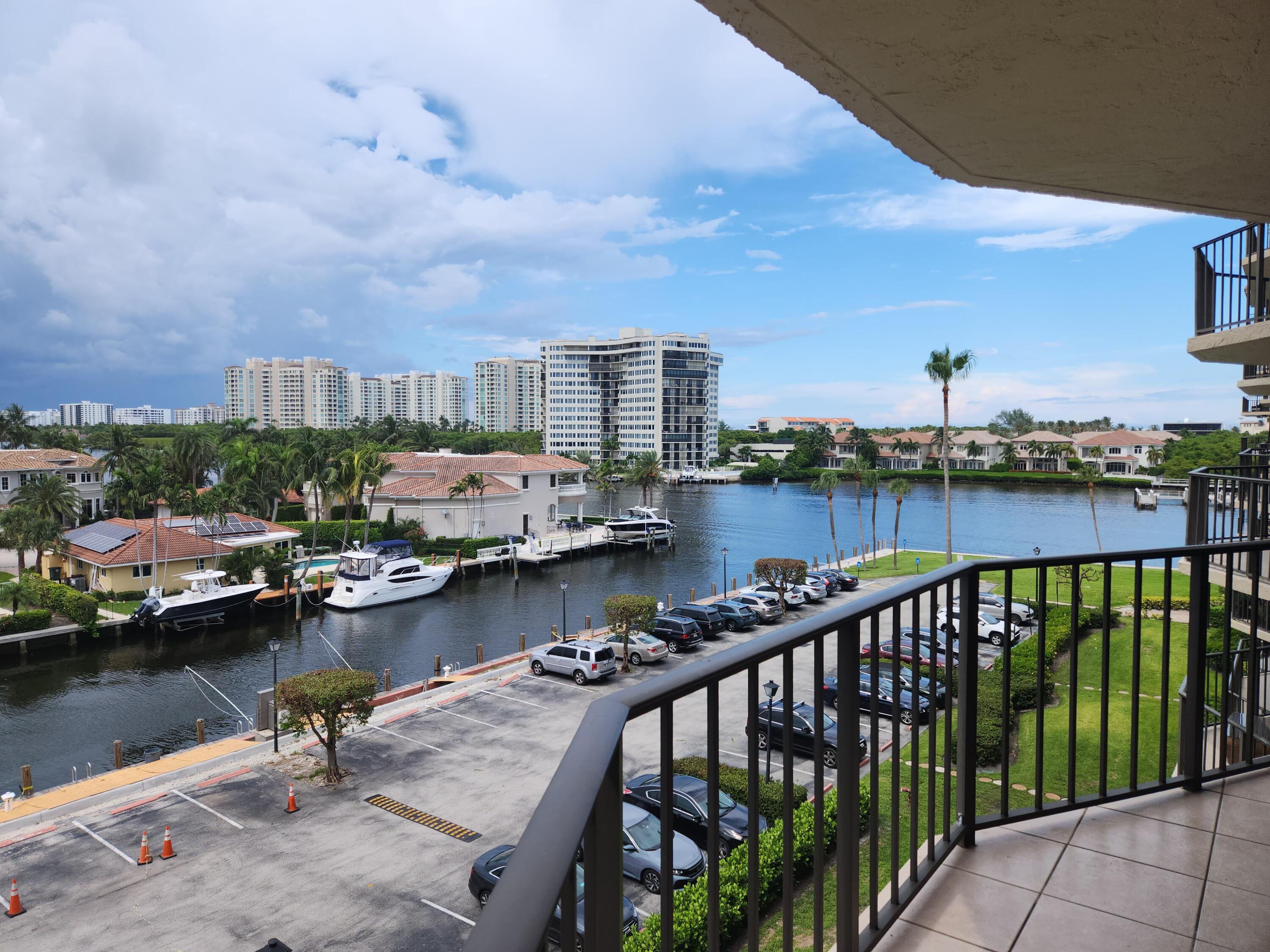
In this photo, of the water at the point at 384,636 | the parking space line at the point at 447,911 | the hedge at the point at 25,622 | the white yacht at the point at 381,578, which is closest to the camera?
the parking space line at the point at 447,911

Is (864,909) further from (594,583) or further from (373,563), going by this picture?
(594,583)

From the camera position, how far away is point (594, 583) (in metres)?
37.9

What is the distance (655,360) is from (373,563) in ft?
268

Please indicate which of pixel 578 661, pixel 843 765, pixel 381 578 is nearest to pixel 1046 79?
pixel 843 765

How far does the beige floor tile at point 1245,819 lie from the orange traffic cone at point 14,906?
13.3 m

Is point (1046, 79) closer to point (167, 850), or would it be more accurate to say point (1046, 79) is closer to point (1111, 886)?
point (1111, 886)

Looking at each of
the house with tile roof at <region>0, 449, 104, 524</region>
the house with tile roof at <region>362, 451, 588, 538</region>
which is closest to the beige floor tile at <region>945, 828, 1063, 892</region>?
the house with tile roof at <region>362, 451, 588, 538</region>

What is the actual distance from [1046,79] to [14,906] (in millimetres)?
13931

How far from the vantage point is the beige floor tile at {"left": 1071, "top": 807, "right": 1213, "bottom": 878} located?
2.33 metres

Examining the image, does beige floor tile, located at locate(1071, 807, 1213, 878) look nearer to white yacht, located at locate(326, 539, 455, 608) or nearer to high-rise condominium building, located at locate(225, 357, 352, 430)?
white yacht, located at locate(326, 539, 455, 608)

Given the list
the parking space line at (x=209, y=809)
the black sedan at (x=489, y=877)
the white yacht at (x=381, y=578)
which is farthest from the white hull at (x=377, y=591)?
the black sedan at (x=489, y=877)

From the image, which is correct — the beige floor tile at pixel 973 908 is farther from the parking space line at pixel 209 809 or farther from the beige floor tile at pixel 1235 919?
the parking space line at pixel 209 809

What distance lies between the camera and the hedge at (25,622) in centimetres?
2523

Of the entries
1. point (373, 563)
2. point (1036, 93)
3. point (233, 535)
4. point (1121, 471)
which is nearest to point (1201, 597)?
point (1036, 93)
